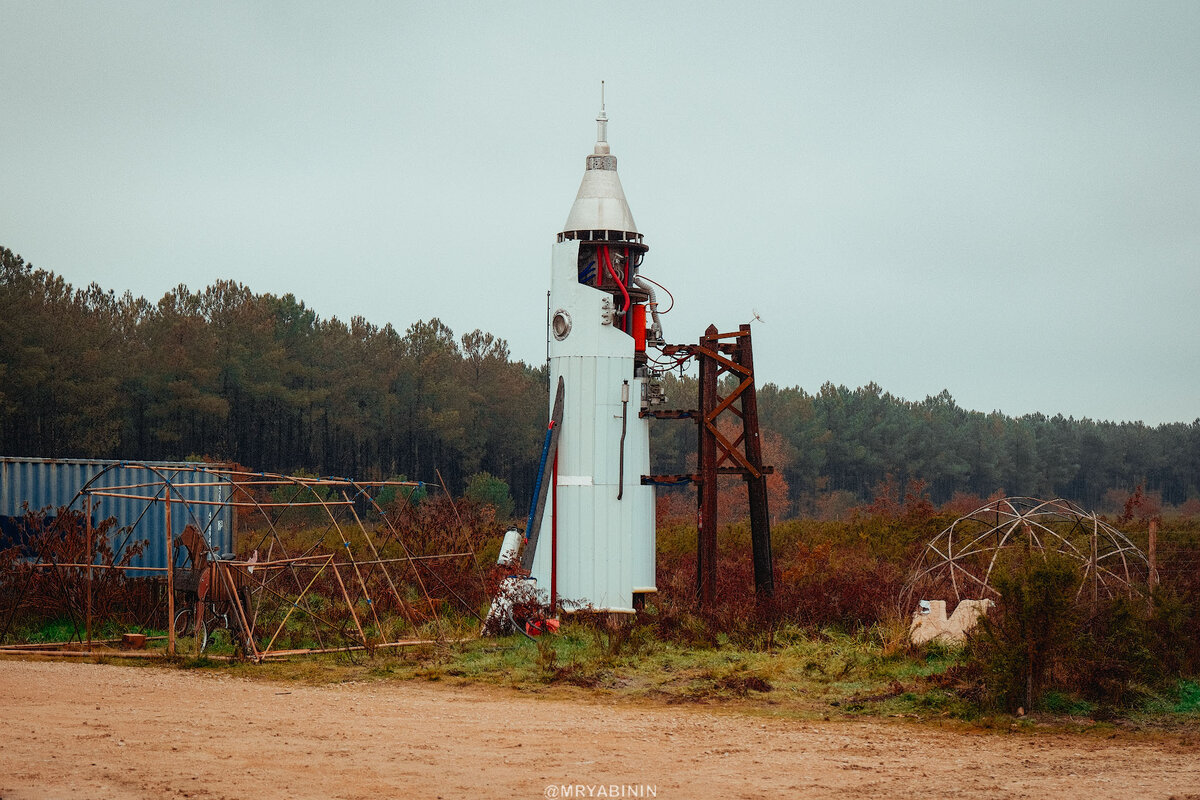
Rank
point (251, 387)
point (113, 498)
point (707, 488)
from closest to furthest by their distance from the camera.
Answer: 1. point (707, 488)
2. point (113, 498)
3. point (251, 387)

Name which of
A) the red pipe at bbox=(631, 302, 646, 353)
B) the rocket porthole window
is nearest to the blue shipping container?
the rocket porthole window

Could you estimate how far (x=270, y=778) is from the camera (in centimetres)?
1105

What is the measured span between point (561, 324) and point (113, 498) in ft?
34.5

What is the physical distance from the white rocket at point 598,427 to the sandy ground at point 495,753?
5635 mm

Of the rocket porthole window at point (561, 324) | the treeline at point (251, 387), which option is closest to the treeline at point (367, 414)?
the treeline at point (251, 387)

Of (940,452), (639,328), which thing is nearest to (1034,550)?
(639,328)

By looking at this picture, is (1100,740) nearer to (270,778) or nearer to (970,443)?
(270,778)

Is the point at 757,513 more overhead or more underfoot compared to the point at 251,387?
more underfoot

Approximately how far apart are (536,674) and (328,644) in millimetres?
4494

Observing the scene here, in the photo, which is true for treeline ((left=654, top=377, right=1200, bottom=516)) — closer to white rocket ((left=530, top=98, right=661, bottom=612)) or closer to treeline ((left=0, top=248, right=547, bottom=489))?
treeline ((left=0, top=248, right=547, bottom=489))

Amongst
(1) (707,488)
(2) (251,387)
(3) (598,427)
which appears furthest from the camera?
(2) (251,387)

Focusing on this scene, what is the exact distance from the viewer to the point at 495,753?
12.3m

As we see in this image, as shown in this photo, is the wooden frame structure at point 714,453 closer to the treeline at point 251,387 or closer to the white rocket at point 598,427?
the white rocket at point 598,427

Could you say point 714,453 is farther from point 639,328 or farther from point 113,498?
point 113,498
